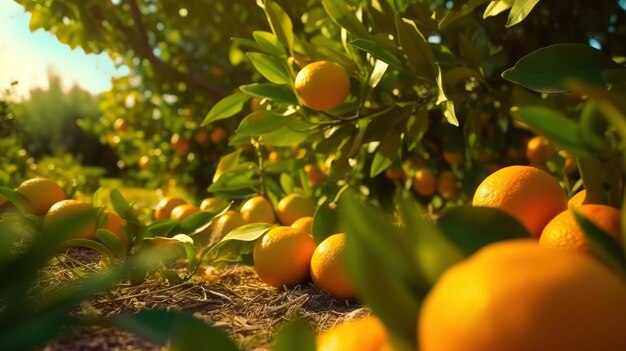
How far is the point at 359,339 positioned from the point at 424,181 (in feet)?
4.93

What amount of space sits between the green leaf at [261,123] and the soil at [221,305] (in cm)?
33

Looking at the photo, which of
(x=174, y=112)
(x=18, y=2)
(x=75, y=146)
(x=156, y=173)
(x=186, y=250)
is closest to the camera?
(x=186, y=250)

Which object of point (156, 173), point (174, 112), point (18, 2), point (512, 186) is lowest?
point (156, 173)

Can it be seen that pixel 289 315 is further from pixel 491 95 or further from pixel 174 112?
pixel 174 112

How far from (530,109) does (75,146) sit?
515 inches

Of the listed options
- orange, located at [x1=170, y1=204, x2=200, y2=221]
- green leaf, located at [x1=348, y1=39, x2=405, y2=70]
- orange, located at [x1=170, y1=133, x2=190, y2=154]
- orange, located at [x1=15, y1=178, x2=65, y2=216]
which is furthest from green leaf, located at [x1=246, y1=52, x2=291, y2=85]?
orange, located at [x1=170, y1=133, x2=190, y2=154]

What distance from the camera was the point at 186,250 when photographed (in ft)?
3.28

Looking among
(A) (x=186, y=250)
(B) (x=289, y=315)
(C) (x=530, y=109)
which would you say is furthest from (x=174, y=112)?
(C) (x=530, y=109)

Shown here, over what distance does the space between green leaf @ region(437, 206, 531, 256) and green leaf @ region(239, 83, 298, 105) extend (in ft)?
2.53

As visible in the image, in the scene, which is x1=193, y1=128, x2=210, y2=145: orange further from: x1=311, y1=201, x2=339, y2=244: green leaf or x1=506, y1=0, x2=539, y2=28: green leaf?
x1=506, y1=0, x2=539, y2=28: green leaf

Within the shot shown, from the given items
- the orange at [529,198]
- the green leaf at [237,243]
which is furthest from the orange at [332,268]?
the orange at [529,198]

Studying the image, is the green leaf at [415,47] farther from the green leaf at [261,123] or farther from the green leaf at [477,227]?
the green leaf at [477,227]

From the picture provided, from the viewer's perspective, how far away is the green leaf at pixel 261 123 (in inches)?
48.6

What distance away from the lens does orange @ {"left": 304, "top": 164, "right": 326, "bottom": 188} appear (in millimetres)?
1816
